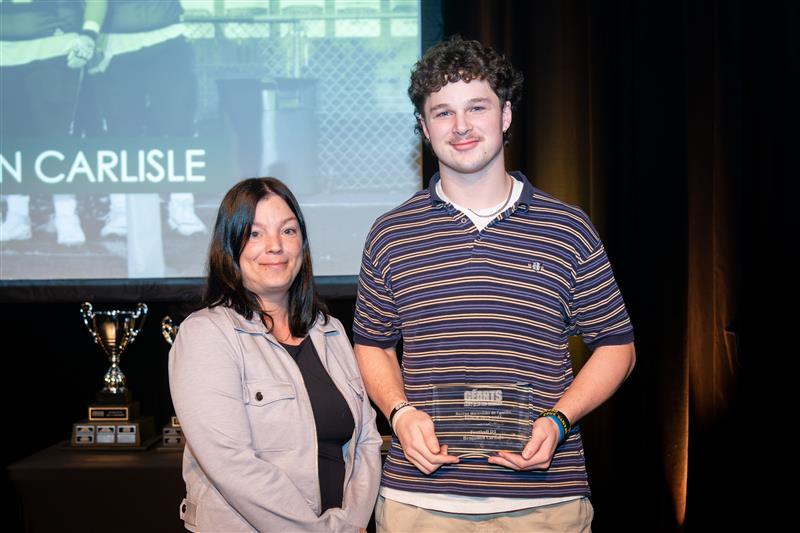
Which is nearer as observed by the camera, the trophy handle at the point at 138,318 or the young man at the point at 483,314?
the young man at the point at 483,314

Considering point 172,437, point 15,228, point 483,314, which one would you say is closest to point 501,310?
point 483,314

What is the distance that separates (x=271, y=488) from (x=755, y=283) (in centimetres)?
214

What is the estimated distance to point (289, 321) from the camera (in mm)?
1971

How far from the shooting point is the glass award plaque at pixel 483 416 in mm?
1547

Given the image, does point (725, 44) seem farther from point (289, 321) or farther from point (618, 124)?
point (289, 321)

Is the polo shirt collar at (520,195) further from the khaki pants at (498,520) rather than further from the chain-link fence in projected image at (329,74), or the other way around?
Answer: the chain-link fence in projected image at (329,74)

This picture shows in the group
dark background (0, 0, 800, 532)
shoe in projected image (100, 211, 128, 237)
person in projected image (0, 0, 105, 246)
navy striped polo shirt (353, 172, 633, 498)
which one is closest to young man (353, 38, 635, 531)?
navy striped polo shirt (353, 172, 633, 498)

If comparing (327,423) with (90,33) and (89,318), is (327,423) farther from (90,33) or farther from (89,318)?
(90,33)

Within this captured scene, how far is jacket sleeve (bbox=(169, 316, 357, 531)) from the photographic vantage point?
1683 mm

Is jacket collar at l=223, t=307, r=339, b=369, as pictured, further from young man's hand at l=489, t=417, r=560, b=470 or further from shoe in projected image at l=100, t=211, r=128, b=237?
shoe in projected image at l=100, t=211, r=128, b=237

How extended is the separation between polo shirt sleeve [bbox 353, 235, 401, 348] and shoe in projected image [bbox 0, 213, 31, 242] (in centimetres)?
218

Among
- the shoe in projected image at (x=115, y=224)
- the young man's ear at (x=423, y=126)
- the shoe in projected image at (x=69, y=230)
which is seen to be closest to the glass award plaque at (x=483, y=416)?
the young man's ear at (x=423, y=126)

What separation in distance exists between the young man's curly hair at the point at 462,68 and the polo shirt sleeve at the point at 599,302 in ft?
1.35

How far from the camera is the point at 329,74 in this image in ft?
11.5
